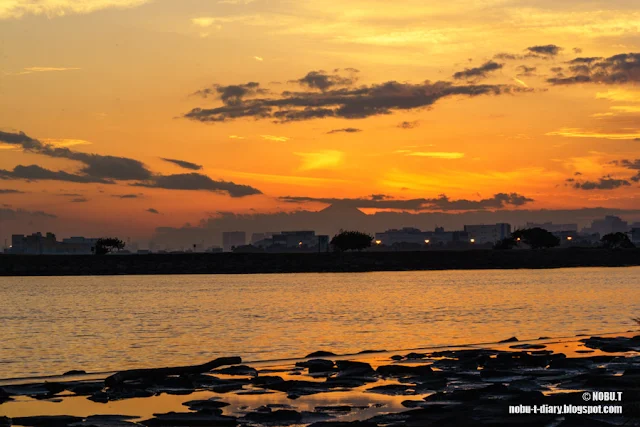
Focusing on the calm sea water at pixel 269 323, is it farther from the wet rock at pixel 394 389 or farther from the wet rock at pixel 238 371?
the wet rock at pixel 394 389

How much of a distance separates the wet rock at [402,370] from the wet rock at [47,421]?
A: 13.3 m

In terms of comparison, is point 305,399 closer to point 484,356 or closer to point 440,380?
point 440,380

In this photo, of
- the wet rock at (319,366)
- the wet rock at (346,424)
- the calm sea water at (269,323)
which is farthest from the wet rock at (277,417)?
the calm sea water at (269,323)

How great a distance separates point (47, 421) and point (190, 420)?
413 cm

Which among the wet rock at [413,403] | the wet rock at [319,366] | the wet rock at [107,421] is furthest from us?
the wet rock at [319,366]

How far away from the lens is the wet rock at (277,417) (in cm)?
2634

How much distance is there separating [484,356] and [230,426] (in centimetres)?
1748

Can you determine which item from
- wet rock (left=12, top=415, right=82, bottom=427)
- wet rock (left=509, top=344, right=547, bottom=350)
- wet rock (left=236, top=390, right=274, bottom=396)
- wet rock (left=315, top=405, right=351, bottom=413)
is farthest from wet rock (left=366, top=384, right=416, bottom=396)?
wet rock (left=509, top=344, right=547, bottom=350)

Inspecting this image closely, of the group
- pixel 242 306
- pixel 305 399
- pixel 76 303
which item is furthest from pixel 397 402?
pixel 76 303

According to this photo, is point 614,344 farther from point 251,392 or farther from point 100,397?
point 100,397

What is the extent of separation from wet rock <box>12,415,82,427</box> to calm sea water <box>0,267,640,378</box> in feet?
47.4

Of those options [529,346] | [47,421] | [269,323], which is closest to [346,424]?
[47,421]

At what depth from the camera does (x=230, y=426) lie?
25844 mm

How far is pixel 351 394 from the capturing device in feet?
102
